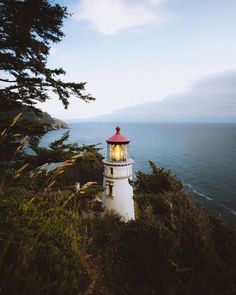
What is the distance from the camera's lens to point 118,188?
40.2 ft

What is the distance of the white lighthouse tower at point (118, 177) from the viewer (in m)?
12.1

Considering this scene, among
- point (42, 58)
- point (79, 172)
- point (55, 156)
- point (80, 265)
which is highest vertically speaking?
point (42, 58)

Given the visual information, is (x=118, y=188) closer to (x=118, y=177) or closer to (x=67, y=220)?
(x=118, y=177)

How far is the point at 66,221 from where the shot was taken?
4.45 metres

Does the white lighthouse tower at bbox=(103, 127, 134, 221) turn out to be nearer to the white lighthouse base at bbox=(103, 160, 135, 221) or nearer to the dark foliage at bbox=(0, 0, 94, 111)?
the white lighthouse base at bbox=(103, 160, 135, 221)

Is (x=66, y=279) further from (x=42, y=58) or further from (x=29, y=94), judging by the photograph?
(x=42, y=58)

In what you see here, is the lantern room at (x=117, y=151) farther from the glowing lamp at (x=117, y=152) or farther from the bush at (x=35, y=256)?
the bush at (x=35, y=256)

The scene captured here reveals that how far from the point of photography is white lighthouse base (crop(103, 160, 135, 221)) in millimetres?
12117

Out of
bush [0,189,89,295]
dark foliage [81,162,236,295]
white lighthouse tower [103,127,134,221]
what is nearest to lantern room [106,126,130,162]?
white lighthouse tower [103,127,134,221]

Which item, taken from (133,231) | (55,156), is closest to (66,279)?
(55,156)

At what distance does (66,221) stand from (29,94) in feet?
10.0

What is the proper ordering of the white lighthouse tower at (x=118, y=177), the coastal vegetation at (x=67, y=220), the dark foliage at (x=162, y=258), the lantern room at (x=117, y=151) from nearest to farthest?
the coastal vegetation at (x=67, y=220)
the dark foliage at (x=162, y=258)
the white lighthouse tower at (x=118, y=177)
the lantern room at (x=117, y=151)

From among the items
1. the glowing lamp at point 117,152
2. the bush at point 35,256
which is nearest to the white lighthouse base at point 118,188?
the glowing lamp at point 117,152

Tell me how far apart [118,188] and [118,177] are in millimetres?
651
